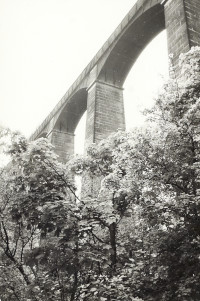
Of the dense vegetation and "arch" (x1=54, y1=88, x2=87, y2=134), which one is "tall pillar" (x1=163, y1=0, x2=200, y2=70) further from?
"arch" (x1=54, y1=88, x2=87, y2=134)

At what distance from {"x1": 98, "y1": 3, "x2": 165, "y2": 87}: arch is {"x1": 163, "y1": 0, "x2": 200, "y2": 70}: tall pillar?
1.52 m

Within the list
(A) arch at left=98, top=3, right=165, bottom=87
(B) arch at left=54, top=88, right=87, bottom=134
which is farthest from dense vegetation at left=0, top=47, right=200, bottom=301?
(B) arch at left=54, top=88, right=87, bottom=134

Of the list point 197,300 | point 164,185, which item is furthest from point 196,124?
point 197,300

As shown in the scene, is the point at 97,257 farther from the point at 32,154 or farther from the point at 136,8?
the point at 136,8

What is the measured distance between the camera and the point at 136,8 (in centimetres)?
1011

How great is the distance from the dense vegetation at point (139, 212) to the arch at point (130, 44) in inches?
265

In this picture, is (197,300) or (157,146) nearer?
(197,300)

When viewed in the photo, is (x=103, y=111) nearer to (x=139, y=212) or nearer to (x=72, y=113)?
(x=72, y=113)

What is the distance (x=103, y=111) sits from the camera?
10953 mm

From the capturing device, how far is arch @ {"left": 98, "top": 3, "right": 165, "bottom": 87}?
993 centimetres

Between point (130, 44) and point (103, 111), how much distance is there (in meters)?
2.60

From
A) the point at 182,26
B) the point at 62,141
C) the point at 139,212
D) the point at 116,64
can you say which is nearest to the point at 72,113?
the point at 62,141

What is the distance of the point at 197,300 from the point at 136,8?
9.36 meters

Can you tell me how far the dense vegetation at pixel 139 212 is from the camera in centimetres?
329
